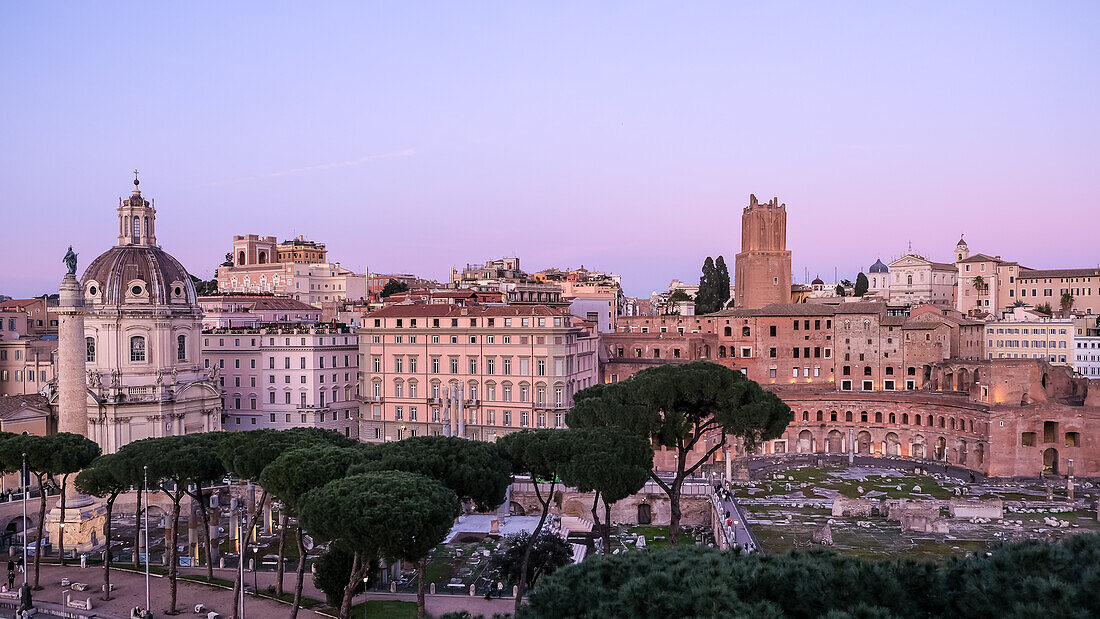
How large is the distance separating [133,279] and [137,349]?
4063 millimetres

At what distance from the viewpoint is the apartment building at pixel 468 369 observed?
179 feet

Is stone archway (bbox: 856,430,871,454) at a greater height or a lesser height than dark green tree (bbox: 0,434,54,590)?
lesser

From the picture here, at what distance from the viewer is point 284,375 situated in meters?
58.8

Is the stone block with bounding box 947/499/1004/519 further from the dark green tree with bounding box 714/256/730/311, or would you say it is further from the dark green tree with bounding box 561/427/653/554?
the dark green tree with bounding box 714/256/730/311

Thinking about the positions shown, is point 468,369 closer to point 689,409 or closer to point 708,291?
point 689,409

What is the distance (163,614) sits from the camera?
27875mm

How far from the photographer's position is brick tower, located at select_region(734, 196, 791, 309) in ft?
289

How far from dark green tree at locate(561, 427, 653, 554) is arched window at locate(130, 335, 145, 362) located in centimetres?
3140

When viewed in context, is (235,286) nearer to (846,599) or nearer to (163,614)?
(163,614)

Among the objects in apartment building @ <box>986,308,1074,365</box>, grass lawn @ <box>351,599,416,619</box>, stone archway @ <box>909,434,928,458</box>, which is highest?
apartment building @ <box>986,308,1074,365</box>

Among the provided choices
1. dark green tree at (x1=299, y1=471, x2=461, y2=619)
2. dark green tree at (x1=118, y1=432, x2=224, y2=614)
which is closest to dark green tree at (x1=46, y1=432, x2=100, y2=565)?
dark green tree at (x1=118, y1=432, x2=224, y2=614)

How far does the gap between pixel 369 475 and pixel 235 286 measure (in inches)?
3578

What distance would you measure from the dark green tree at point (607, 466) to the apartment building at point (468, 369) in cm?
2417

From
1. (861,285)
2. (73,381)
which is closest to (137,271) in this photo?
(73,381)
